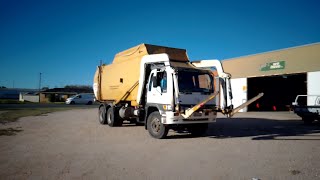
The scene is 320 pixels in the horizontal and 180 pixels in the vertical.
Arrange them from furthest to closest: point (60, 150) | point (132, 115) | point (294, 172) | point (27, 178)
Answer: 1. point (132, 115)
2. point (60, 150)
3. point (294, 172)
4. point (27, 178)

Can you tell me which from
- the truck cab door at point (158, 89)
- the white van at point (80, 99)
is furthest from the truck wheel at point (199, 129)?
the white van at point (80, 99)

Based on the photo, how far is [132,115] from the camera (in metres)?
13.7

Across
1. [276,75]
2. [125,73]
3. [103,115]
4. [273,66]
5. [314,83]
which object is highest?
[273,66]

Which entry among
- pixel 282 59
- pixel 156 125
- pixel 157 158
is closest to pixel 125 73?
pixel 156 125

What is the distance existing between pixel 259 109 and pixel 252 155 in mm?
27590

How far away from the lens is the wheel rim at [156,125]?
35.5 feet

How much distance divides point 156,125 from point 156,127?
73 millimetres

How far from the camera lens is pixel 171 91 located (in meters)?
10.2

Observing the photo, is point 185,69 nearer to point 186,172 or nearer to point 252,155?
point 252,155

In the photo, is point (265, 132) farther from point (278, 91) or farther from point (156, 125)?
point (278, 91)

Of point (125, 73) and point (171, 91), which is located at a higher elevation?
point (125, 73)

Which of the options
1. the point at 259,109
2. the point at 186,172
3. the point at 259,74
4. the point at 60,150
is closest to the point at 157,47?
the point at 60,150

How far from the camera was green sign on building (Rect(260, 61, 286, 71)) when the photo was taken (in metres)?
26.6

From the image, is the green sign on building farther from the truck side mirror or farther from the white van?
the white van
